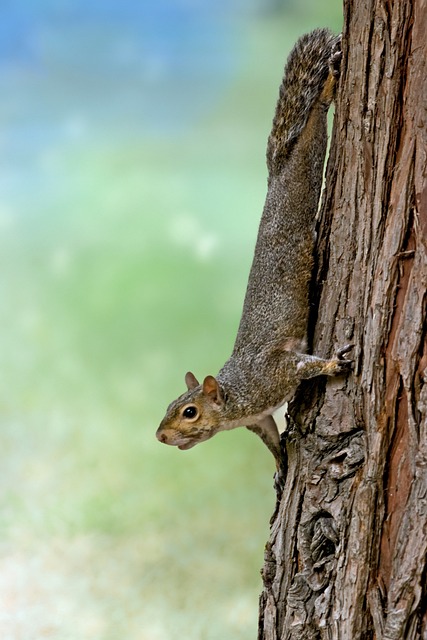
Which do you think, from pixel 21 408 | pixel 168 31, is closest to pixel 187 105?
pixel 168 31

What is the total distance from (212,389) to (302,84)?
0.91 m

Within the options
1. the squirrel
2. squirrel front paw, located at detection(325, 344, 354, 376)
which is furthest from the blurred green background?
squirrel front paw, located at detection(325, 344, 354, 376)

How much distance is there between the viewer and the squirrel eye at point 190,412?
2.25 metres

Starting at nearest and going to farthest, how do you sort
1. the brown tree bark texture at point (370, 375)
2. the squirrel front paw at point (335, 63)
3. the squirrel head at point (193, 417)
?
1. the brown tree bark texture at point (370, 375)
2. the squirrel front paw at point (335, 63)
3. the squirrel head at point (193, 417)

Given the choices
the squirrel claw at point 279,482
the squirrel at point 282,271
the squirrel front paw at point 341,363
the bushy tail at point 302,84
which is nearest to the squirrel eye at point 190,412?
the squirrel at point 282,271

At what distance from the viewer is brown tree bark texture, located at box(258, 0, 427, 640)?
5.89 feet

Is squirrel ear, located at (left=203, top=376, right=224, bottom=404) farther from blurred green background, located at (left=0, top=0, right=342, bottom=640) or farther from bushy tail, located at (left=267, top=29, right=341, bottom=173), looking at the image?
blurred green background, located at (left=0, top=0, right=342, bottom=640)

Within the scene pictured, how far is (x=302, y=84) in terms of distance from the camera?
220 centimetres

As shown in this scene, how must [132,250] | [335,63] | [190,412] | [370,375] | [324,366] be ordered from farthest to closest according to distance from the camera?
[132,250], [190,412], [335,63], [324,366], [370,375]

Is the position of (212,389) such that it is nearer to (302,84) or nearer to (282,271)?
(282,271)

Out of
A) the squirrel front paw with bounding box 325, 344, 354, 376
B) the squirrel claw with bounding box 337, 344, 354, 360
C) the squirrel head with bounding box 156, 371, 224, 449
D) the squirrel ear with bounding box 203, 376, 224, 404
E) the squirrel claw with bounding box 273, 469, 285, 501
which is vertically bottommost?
the squirrel claw with bounding box 273, 469, 285, 501

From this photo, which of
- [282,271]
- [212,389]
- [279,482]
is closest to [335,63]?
[282,271]

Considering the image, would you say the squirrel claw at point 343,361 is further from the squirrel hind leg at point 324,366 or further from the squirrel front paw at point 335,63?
the squirrel front paw at point 335,63

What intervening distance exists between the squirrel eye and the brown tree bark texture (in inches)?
12.4
